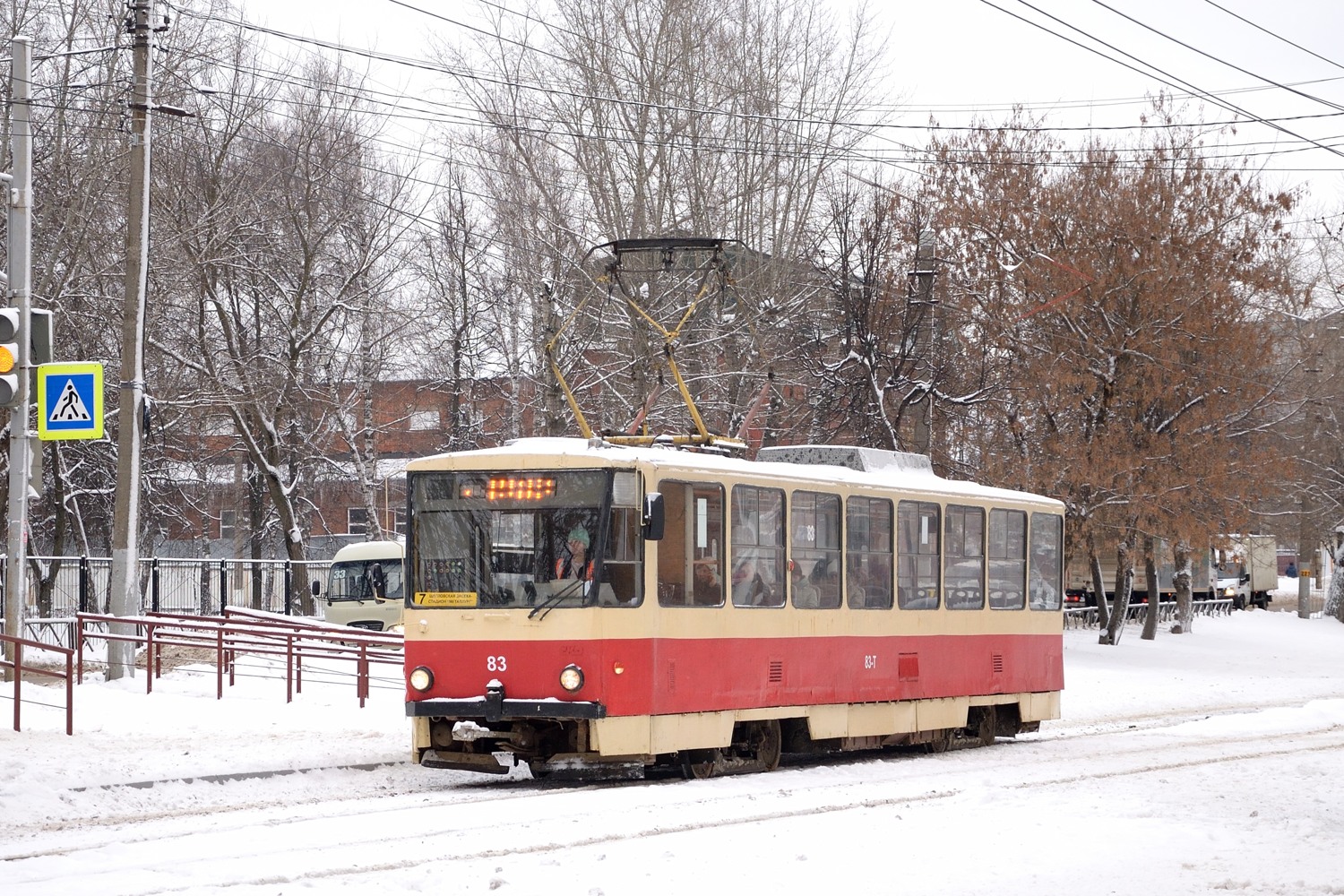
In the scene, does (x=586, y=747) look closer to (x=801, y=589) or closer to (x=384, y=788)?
(x=384, y=788)

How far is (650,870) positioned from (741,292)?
25.9 meters

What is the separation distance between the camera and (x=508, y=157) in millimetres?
34812

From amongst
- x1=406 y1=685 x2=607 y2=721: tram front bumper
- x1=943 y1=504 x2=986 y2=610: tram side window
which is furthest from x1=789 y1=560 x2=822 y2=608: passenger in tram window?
x1=406 y1=685 x2=607 y2=721: tram front bumper

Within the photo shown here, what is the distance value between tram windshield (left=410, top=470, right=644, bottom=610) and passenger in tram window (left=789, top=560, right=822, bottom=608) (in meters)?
2.37

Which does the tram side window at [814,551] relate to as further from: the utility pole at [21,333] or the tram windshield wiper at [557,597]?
the utility pole at [21,333]

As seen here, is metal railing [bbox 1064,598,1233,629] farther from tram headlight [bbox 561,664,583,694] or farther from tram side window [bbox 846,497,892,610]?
tram headlight [bbox 561,664,583,694]

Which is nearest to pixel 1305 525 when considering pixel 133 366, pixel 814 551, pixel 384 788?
pixel 814 551

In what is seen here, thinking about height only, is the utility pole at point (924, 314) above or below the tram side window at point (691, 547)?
above

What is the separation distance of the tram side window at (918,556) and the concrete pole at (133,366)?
9628mm

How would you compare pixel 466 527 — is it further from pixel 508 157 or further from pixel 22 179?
pixel 508 157

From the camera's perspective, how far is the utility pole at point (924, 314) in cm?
3566

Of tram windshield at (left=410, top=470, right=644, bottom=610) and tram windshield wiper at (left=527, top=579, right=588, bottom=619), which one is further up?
tram windshield at (left=410, top=470, right=644, bottom=610)

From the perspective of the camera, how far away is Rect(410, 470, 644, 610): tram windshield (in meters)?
14.3

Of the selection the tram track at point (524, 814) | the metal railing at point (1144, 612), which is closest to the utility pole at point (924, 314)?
the metal railing at point (1144, 612)
